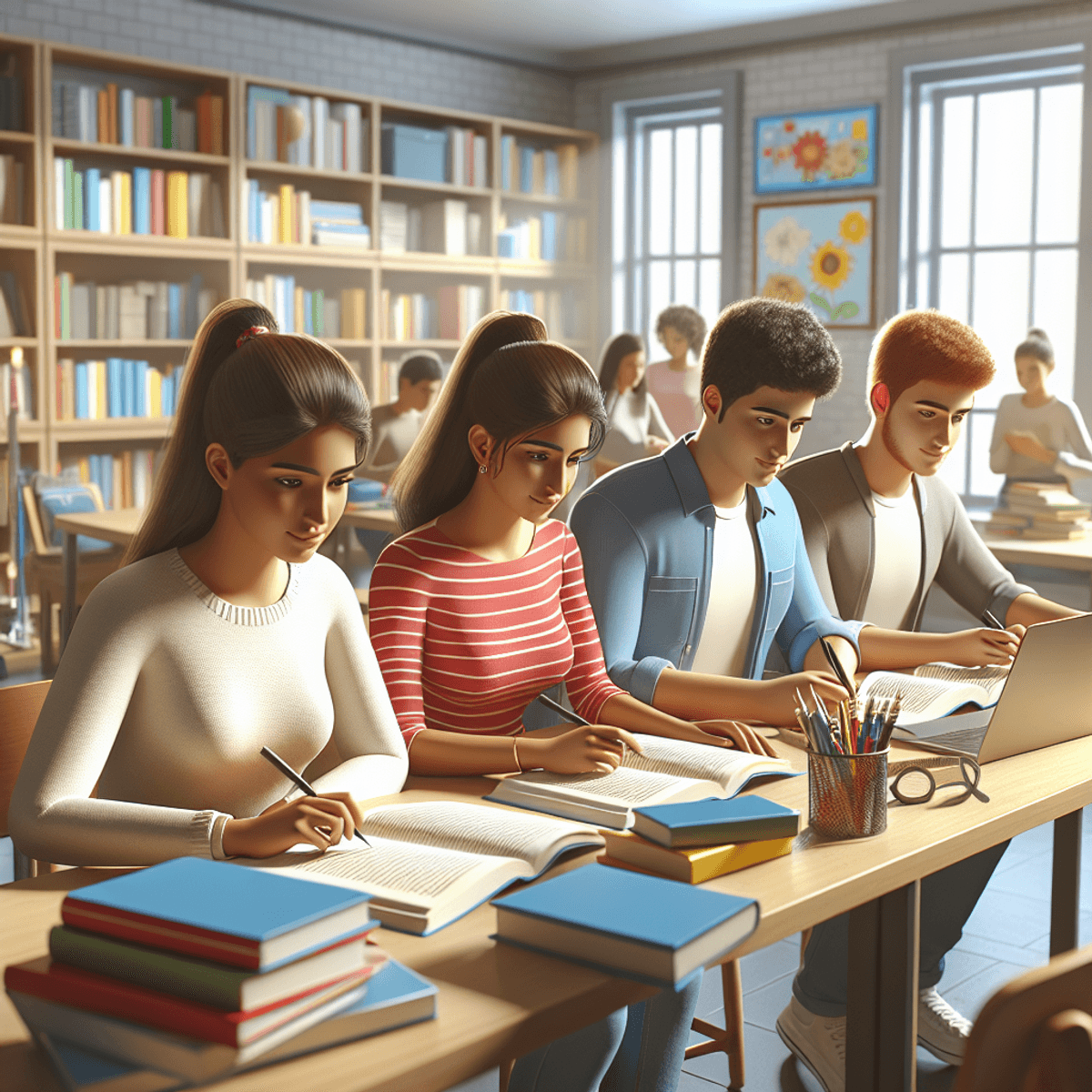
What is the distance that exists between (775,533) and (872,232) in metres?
5.58

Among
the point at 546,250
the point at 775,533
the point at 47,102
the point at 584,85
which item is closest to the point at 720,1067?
the point at 775,533

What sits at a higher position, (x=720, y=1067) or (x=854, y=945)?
(x=854, y=945)

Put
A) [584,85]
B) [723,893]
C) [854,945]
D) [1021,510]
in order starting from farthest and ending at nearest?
[584,85] < [1021,510] < [854,945] < [723,893]

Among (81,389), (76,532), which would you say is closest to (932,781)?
(76,532)

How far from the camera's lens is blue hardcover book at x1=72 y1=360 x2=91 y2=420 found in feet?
20.1

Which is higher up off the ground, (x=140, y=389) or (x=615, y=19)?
(x=615, y=19)

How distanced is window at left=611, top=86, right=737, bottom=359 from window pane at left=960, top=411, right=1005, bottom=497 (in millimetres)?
1727

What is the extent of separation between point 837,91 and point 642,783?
21.8ft

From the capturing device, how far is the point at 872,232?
7227mm

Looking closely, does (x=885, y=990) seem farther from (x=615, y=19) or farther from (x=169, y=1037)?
(x=615, y=19)

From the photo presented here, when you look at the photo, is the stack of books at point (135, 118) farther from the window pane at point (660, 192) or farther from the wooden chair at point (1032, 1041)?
the wooden chair at point (1032, 1041)

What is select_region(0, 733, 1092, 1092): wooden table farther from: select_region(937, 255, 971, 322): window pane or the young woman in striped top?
select_region(937, 255, 971, 322): window pane

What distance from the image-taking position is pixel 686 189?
26.9 ft

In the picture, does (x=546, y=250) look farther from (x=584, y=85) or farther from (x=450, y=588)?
(x=450, y=588)
